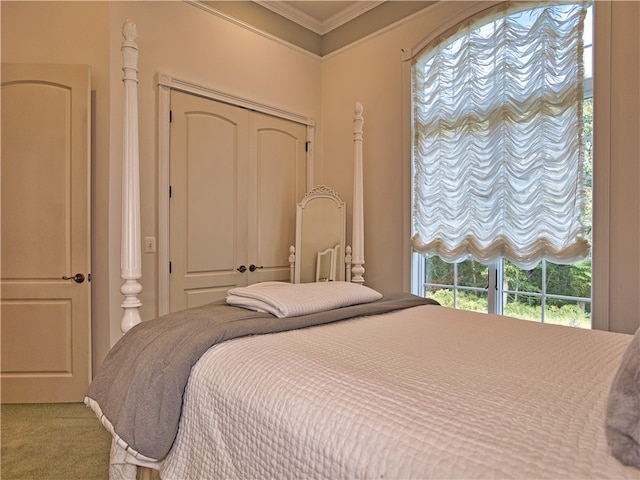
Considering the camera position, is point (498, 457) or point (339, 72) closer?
point (498, 457)

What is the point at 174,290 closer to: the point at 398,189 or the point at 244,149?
the point at 244,149

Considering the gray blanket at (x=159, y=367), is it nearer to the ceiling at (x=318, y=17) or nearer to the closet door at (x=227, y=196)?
the closet door at (x=227, y=196)

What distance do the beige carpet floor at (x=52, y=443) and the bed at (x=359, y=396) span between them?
0.77m

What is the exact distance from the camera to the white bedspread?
2.08 feet

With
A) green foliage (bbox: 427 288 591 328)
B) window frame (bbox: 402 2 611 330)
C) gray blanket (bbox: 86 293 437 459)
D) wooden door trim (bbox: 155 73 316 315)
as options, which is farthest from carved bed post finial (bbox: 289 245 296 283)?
window frame (bbox: 402 2 611 330)

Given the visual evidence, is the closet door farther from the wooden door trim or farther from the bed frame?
the bed frame

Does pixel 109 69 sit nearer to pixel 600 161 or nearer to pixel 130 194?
pixel 130 194

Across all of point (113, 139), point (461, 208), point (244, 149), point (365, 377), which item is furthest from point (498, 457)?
point (244, 149)

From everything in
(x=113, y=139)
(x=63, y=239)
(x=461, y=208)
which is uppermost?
(x=113, y=139)

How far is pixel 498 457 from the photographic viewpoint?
61cm

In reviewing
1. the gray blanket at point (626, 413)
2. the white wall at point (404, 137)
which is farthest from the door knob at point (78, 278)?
the gray blanket at point (626, 413)

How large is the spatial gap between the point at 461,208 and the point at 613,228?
0.87 m

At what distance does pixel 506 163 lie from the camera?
244cm

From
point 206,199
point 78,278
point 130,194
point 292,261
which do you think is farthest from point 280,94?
point 78,278
